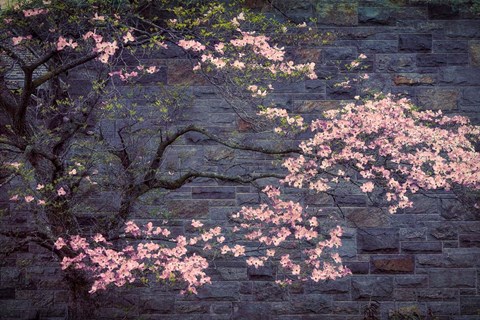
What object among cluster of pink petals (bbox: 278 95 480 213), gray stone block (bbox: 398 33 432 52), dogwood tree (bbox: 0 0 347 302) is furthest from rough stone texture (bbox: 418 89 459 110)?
dogwood tree (bbox: 0 0 347 302)

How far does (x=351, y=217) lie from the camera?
6621 mm

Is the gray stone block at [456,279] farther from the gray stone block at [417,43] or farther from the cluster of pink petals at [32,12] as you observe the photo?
the cluster of pink petals at [32,12]

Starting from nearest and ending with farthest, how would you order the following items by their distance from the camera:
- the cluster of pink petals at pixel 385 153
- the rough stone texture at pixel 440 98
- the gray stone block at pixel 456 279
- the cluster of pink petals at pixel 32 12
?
the cluster of pink petals at pixel 32 12
the cluster of pink petals at pixel 385 153
the gray stone block at pixel 456 279
the rough stone texture at pixel 440 98

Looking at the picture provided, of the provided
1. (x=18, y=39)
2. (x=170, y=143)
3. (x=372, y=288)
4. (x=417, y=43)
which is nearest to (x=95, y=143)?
(x=170, y=143)

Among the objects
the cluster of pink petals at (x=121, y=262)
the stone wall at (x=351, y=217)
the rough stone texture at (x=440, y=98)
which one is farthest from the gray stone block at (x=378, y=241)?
the cluster of pink petals at (x=121, y=262)

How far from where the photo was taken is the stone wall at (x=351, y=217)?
658 centimetres

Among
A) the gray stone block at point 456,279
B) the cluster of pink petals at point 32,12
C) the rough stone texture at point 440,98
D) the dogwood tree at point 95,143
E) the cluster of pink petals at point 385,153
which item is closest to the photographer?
the cluster of pink petals at point 32,12

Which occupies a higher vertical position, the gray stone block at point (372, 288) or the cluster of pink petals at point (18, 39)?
the cluster of pink petals at point (18, 39)

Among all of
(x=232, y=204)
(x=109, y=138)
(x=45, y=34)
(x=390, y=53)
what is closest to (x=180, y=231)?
(x=232, y=204)

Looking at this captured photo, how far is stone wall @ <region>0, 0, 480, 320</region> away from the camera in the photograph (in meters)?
6.58

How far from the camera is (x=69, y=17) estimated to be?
202 inches

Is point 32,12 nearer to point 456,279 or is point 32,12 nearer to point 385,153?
point 385,153

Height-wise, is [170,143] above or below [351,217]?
above

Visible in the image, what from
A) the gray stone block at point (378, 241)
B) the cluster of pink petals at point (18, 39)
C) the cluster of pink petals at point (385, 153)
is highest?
the cluster of pink petals at point (18, 39)
